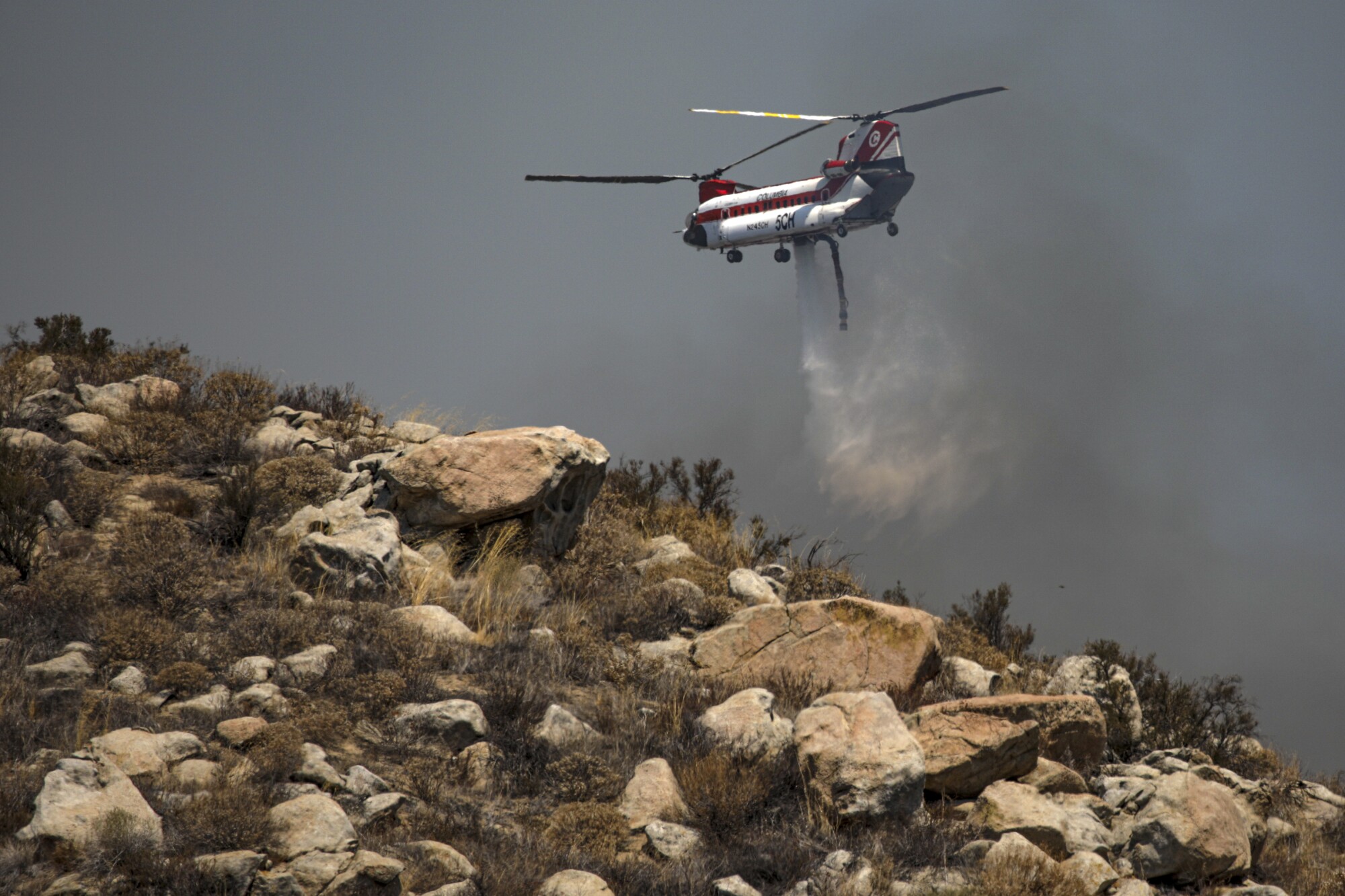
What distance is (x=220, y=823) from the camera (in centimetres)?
626

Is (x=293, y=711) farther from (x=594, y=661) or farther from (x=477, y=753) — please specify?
(x=594, y=661)

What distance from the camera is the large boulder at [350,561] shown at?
1118 centimetres

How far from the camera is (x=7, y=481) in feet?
36.7

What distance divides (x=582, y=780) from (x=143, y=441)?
934cm

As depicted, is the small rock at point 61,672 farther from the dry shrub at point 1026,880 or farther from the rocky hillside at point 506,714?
the dry shrub at point 1026,880

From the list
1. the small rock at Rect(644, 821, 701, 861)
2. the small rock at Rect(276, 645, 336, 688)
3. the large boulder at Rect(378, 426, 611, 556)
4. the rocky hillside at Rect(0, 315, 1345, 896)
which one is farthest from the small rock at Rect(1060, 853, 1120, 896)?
the large boulder at Rect(378, 426, 611, 556)

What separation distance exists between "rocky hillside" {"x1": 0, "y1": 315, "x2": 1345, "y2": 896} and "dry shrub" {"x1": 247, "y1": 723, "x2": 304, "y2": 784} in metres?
0.03

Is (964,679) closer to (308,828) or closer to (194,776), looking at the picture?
(308,828)

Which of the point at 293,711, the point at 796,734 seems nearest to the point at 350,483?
the point at 293,711

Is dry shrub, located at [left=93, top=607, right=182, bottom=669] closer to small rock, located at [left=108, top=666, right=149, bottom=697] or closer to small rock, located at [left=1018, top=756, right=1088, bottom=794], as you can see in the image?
small rock, located at [left=108, top=666, right=149, bottom=697]

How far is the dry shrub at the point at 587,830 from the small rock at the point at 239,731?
2.16 meters

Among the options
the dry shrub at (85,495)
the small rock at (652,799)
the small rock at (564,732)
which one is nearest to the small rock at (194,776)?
the small rock at (564,732)

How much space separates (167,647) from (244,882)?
3530mm

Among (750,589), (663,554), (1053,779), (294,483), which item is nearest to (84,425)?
(294,483)
